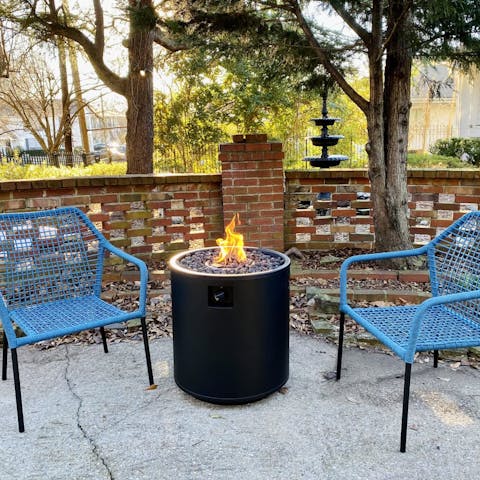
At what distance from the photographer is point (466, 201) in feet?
12.8

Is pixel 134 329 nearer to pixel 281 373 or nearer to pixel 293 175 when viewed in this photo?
pixel 281 373

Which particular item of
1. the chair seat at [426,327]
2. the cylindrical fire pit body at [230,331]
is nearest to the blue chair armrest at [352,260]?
the chair seat at [426,327]

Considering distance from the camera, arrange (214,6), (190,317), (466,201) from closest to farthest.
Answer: (190,317)
(214,6)
(466,201)

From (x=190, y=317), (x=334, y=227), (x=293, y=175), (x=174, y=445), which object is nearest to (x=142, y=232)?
(x=293, y=175)

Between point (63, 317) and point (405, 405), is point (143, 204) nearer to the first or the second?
point (63, 317)

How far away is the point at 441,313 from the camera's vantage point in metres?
2.33

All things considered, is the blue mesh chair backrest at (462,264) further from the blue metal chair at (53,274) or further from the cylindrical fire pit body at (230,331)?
the blue metal chair at (53,274)

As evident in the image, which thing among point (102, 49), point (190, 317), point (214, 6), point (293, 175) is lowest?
point (190, 317)

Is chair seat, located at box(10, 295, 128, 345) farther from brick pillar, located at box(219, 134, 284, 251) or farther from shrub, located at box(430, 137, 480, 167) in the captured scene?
shrub, located at box(430, 137, 480, 167)

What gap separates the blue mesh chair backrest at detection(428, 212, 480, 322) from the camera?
7.65 ft

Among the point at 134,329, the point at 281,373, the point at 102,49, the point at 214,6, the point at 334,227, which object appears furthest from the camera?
the point at 102,49

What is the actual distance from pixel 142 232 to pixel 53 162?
12.3 m

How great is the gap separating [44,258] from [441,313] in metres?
2.19

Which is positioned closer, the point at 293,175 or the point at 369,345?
the point at 369,345
